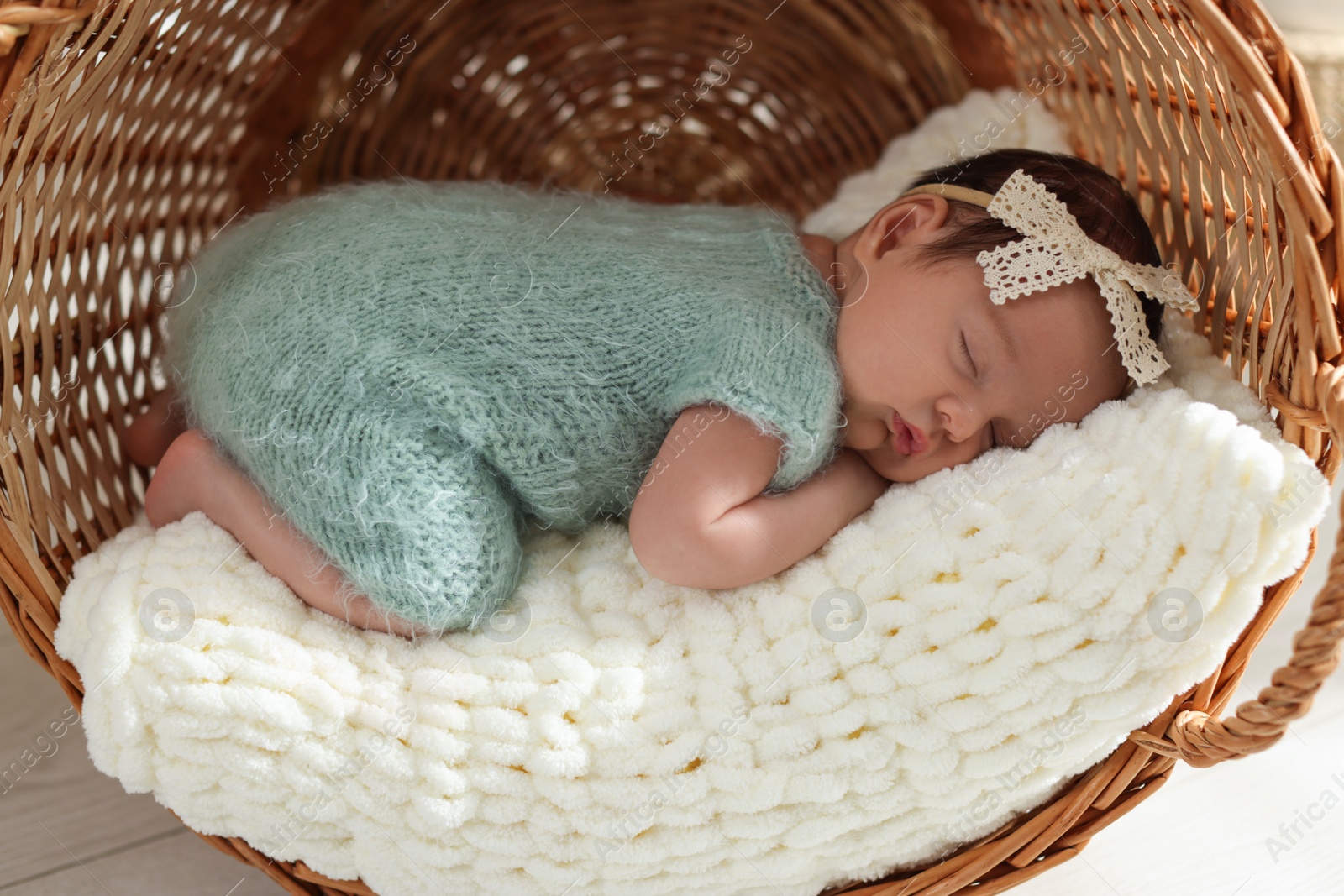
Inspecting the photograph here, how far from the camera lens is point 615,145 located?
1572mm

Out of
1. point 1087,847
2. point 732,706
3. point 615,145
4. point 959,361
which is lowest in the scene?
point 1087,847

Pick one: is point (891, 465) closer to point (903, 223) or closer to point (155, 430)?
point (903, 223)

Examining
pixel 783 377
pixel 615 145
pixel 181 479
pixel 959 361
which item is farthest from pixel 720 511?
pixel 615 145

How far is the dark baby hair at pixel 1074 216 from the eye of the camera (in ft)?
3.04

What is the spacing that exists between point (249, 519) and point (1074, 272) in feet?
2.43

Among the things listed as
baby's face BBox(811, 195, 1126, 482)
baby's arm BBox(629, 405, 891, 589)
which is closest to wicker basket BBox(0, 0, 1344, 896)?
baby's face BBox(811, 195, 1126, 482)

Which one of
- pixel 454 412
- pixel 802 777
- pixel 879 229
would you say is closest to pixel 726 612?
pixel 802 777

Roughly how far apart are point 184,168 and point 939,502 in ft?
3.10

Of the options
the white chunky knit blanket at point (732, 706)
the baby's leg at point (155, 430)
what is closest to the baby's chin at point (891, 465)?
the white chunky knit blanket at point (732, 706)

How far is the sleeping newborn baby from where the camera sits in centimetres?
87

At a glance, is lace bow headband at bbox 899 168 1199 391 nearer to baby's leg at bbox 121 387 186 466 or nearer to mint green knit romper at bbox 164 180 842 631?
mint green knit romper at bbox 164 180 842 631

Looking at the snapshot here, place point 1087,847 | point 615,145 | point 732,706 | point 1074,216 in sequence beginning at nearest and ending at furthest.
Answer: point 732,706
point 1074,216
point 1087,847
point 615,145

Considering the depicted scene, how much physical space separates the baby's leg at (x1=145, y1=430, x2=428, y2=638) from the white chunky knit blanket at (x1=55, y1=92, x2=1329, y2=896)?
40 mm

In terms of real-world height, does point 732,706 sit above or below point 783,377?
below
